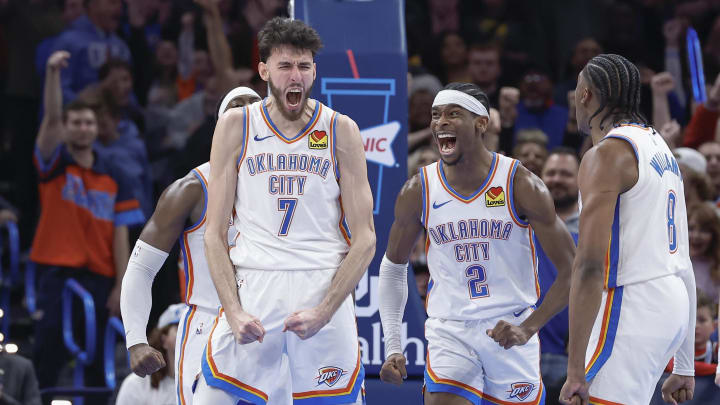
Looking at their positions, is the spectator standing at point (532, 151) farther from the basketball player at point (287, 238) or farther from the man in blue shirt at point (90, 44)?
the man in blue shirt at point (90, 44)

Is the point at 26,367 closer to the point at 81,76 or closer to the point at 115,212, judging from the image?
the point at 115,212

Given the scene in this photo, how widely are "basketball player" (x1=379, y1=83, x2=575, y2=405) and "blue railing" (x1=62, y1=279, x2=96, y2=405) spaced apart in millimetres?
3287

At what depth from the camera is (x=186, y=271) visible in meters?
5.55

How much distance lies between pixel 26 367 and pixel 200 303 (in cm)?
249

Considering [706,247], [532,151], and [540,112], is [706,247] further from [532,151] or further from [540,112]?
[540,112]

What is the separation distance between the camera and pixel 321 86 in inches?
259

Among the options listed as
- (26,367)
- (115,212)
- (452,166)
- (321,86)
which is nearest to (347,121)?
(452,166)

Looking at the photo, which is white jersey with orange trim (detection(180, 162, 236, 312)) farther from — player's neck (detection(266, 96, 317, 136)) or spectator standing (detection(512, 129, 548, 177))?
spectator standing (detection(512, 129, 548, 177))

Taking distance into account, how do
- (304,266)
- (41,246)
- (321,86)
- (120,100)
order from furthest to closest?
1. (120,100)
2. (41,246)
3. (321,86)
4. (304,266)

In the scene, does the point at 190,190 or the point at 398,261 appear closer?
the point at 190,190

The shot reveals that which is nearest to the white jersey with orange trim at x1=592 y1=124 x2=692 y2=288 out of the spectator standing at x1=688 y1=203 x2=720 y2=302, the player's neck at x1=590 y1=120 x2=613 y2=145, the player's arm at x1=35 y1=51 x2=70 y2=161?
the player's neck at x1=590 y1=120 x2=613 y2=145

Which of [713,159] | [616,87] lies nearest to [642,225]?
[616,87]

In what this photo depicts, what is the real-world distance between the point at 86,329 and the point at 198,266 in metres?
3.04

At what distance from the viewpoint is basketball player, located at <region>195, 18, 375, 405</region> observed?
14.5 feet
